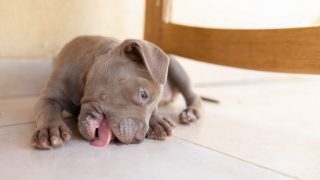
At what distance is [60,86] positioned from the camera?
4.81ft

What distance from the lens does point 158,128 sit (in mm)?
1394

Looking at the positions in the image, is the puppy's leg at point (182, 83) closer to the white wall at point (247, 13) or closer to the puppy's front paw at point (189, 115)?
the puppy's front paw at point (189, 115)

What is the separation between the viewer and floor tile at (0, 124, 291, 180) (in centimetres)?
103

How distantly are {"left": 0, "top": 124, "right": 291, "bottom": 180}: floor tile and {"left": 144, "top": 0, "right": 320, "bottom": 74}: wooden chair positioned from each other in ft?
1.81

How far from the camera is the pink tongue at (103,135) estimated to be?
4.08ft

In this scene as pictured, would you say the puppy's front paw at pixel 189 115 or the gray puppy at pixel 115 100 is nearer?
the gray puppy at pixel 115 100

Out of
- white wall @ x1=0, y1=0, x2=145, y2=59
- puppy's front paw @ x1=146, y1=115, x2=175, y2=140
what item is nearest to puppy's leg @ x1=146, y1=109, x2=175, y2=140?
puppy's front paw @ x1=146, y1=115, x2=175, y2=140

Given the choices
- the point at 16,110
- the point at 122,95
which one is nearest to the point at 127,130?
the point at 122,95

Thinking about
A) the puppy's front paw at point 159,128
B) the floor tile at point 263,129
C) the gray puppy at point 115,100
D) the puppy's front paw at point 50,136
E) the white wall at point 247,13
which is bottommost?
the floor tile at point 263,129

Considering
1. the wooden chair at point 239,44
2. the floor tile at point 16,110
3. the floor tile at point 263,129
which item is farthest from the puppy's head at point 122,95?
the wooden chair at point 239,44

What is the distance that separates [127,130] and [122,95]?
104mm

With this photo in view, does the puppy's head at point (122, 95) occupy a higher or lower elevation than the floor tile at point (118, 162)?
higher

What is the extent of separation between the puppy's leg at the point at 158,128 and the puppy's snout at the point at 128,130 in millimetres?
122

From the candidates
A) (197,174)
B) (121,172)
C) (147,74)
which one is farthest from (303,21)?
(121,172)
